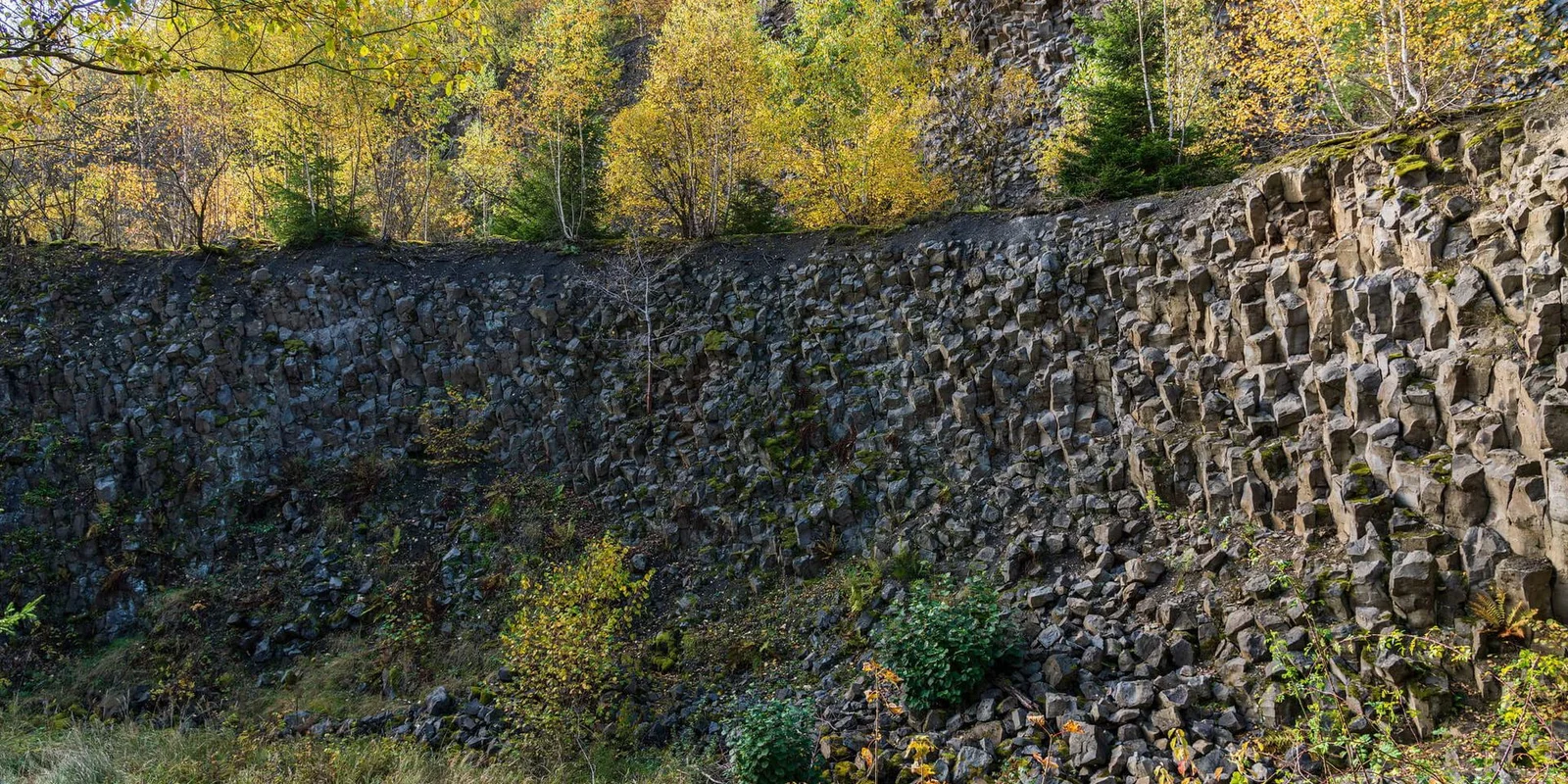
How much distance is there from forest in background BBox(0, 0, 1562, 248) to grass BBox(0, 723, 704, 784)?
454 inches

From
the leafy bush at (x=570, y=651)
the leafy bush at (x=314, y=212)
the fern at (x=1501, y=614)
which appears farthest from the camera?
the leafy bush at (x=314, y=212)

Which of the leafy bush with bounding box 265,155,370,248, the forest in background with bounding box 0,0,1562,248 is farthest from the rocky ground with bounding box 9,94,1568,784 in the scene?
the forest in background with bounding box 0,0,1562,248

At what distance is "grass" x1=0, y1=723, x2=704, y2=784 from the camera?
8562mm

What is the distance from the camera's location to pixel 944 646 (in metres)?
11.2

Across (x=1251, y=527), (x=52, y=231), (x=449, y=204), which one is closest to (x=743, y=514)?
(x=1251, y=527)

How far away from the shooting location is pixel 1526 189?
10578mm

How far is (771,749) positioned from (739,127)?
16.6 metres

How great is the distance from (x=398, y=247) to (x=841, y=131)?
41.1ft

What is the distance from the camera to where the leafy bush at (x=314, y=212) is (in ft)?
69.2

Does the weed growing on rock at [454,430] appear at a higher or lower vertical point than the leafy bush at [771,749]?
higher

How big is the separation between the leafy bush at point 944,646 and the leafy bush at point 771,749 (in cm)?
163

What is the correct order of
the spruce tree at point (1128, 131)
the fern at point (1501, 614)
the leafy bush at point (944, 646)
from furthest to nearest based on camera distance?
1. the spruce tree at point (1128, 131)
2. the leafy bush at point (944, 646)
3. the fern at point (1501, 614)

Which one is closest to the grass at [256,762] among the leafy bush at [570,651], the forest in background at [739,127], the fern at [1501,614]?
the leafy bush at [570,651]

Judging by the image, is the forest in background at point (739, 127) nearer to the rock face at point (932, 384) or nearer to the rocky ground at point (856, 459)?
the rocky ground at point (856, 459)
